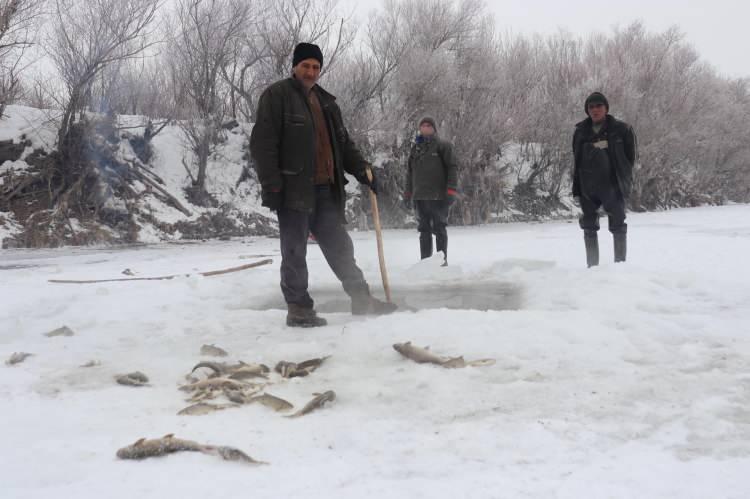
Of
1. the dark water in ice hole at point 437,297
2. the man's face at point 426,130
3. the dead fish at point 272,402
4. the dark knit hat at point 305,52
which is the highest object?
the dark knit hat at point 305,52

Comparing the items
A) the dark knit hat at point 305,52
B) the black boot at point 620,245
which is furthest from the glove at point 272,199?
the black boot at point 620,245

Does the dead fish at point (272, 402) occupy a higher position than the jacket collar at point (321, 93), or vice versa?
the jacket collar at point (321, 93)

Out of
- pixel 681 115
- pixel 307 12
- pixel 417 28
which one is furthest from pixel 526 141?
pixel 307 12

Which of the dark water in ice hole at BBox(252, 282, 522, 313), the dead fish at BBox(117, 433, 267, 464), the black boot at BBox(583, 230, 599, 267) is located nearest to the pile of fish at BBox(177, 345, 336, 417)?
the dead fish at BBox(117, 433, 267, 464)

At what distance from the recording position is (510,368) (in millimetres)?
2727

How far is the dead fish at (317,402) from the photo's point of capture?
227cm

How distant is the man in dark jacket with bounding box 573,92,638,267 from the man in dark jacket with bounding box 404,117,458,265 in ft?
4.46

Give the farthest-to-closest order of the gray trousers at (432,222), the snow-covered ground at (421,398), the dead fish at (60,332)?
1. the gray trousers at (432,222)
2. the dead fish at (60,332)
3. the snow-covered ground at (421,398)

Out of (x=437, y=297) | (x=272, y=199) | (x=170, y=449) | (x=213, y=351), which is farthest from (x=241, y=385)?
(x=437, y=297)

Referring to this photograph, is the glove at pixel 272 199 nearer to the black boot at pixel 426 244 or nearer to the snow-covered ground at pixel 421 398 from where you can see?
the snow-covered ground at pixel 421 398

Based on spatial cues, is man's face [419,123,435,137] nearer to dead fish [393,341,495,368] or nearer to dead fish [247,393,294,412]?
dead fish [393,341,495,368]

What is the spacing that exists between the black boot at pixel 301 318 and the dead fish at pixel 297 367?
78cm

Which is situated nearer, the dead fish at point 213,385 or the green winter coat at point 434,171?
the dead fish at point 213,385

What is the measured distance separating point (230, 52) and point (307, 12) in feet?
7.31
